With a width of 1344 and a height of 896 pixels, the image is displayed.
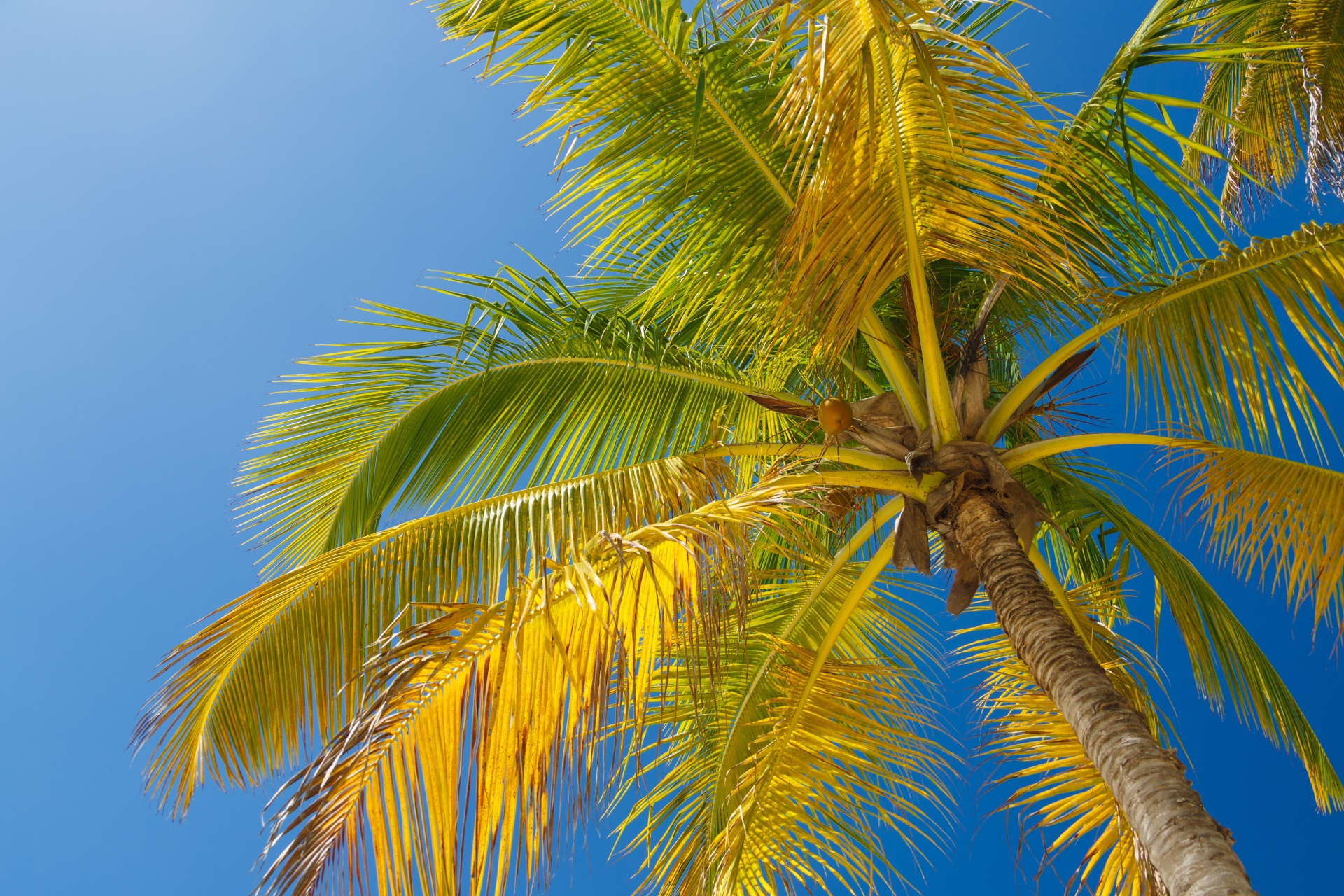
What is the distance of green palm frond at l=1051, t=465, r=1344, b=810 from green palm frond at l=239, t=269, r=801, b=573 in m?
1.63

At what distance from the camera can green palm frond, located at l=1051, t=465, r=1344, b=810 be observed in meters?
3.81

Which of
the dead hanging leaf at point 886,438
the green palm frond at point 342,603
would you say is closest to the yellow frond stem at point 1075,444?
the dead hanging leaf at point 886,438

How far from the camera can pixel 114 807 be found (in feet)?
29.6

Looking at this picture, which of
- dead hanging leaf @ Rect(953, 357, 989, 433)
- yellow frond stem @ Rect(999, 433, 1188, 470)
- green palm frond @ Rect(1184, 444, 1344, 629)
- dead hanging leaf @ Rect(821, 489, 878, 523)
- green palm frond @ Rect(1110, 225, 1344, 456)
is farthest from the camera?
dead hanging leaf @ Rect(821, 489, 878, 523)

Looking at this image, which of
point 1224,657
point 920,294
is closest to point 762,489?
point 920,294

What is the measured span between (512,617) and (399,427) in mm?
1920

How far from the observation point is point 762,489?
2.73m

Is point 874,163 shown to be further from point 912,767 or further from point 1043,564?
point 912,767

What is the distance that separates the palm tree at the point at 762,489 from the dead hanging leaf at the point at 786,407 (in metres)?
0.02

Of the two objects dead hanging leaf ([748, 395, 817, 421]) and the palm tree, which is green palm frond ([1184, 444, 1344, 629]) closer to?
the palm tree

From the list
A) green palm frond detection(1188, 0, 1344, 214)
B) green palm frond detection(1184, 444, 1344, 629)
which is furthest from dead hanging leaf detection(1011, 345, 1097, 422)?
green palm frond detection(1188, 0, 1344, 214)

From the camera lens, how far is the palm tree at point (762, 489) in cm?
222

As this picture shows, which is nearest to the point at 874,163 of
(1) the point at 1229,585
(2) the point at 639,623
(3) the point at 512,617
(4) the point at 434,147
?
(2) the point at 639,623

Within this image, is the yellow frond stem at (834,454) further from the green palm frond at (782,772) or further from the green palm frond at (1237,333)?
the green palm frond at (1237,333)
